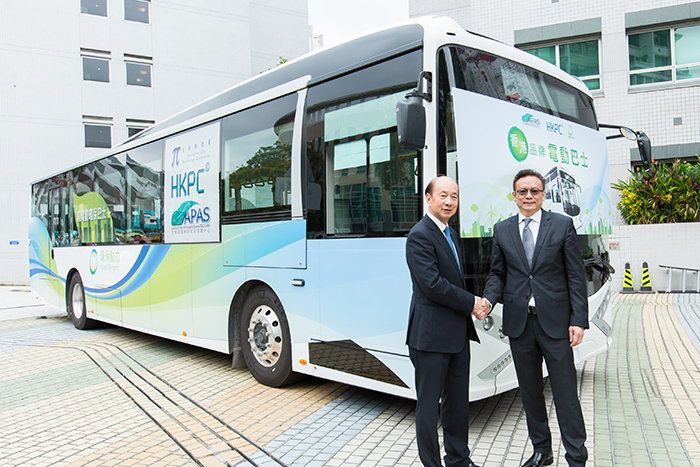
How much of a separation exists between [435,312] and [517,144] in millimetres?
1987

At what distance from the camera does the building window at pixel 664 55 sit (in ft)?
54.0

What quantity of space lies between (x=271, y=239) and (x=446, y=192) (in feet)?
9.47

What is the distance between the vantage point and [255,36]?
35062 mm

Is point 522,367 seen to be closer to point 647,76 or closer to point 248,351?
point 248,351

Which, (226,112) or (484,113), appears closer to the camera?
(484,113)

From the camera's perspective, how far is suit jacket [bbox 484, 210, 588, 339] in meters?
3.69

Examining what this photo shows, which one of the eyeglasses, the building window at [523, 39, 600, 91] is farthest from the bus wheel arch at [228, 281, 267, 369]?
the building window at [523, 39, 600, 91]

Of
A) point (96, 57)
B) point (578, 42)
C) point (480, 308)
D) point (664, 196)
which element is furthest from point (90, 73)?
point (480, 308)

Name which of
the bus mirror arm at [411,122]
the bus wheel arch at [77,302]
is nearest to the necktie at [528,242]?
the bus mirror arm at [411,122]

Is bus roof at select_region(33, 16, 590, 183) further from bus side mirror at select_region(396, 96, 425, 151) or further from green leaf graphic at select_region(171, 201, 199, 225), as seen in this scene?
green leaf graphic at select_region(171, 201, 199, 225)

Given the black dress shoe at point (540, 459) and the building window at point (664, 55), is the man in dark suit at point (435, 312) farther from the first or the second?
the building window at point (664, 55)

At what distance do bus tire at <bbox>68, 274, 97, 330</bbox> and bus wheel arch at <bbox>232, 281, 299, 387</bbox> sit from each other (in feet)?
19.0

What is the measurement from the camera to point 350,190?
526 cm

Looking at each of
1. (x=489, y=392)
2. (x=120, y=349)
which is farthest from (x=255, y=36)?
(x=489, y=392)
